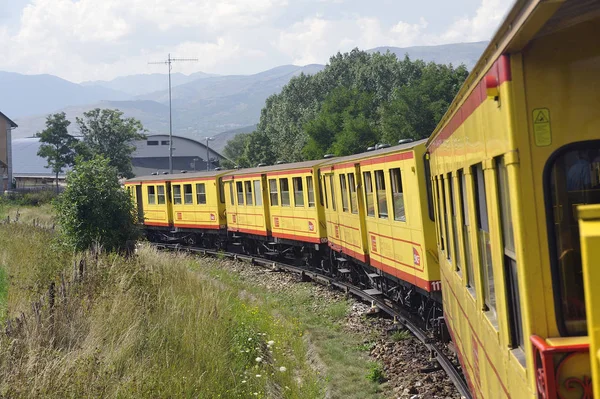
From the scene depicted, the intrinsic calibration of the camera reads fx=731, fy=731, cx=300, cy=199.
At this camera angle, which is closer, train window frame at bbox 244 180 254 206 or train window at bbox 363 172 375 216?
train window at bbox 363 172 375 216

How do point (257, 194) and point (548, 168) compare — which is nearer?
point (548, 168)

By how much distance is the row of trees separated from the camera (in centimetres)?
6025

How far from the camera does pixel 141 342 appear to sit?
321 inches

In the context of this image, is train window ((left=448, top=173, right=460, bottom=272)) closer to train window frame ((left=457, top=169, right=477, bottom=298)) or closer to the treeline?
train window frame ((left=457, top=169, right=477, bottom=298))

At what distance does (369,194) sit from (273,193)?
8345mm

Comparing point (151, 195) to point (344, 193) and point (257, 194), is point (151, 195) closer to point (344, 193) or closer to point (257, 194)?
point (257, 194)

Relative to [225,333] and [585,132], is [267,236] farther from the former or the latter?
[585,132]

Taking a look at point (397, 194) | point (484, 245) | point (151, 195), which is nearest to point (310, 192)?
point (397, 194)

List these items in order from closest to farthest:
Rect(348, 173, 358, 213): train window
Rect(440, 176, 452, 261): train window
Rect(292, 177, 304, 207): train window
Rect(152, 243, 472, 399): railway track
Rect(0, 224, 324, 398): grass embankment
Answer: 1. Rect(0, 224, 324, 398): grass embankment
2. Rect(440, 176, 452, 261): train window
3. Rect(152, 243, 472, 399): railway track
4. Rect(348, 173, 358, 213): train window
5. Rect(292, 177, 304, 207): train window

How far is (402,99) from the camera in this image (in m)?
49.2

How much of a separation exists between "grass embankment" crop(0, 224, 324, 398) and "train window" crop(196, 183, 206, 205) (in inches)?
510

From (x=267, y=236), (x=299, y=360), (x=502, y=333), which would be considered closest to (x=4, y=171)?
(x=267, y=236)

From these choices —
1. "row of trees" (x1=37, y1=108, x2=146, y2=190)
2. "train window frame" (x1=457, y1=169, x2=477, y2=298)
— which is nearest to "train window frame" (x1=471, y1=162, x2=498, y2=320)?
"train window frame" (x1=457, y1=169, x2=477, y2=298)

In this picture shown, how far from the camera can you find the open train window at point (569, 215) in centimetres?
295
